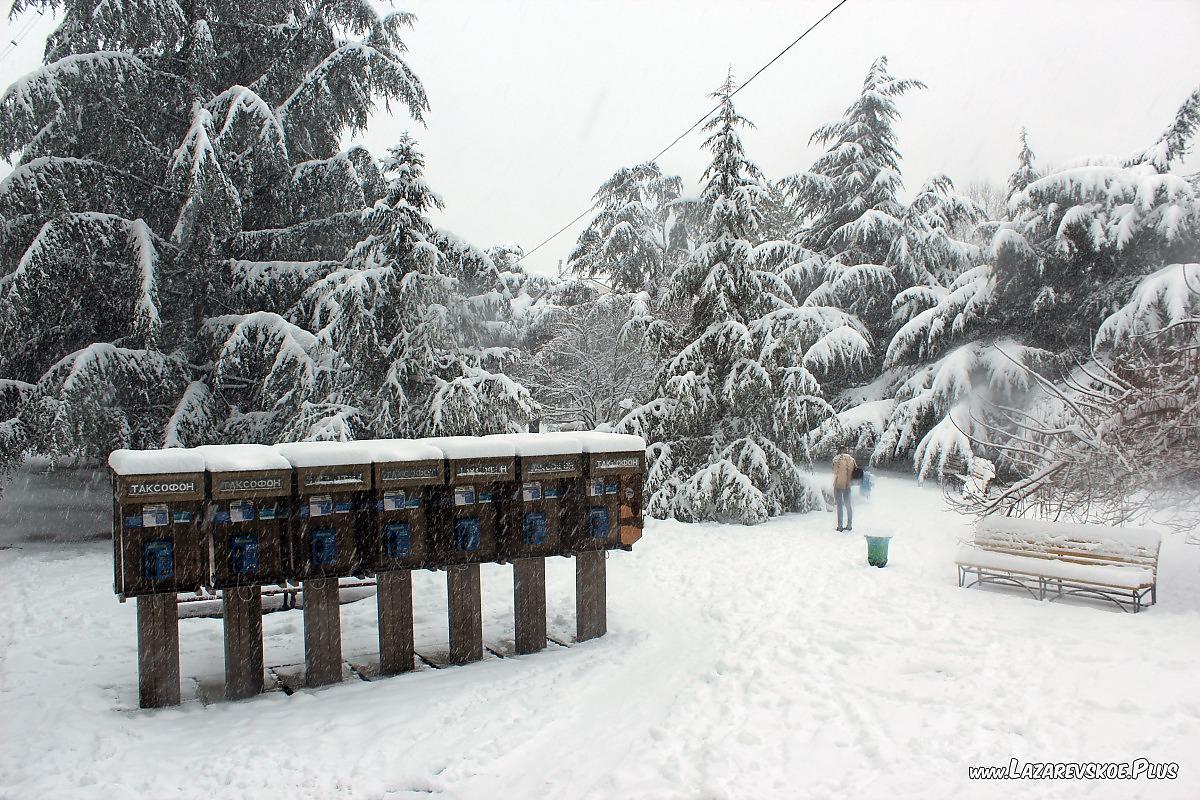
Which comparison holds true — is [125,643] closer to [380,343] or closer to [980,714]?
[380,343]

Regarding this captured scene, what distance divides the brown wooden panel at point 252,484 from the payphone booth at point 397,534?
0.64 meters

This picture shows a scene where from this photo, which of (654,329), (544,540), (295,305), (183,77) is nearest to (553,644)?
(544,540)

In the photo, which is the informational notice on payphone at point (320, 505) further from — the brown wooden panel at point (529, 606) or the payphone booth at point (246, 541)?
the brown wooden panel at point (529, 606)

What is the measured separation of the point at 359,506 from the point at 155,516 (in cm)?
133

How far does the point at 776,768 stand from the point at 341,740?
257 cm

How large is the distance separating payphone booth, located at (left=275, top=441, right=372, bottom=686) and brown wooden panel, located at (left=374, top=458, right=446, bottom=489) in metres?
0.10

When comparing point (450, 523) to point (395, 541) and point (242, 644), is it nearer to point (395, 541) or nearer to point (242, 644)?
point (395, 541)

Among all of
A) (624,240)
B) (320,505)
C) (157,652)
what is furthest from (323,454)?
(624,240)

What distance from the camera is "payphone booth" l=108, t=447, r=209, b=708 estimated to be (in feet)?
16.6

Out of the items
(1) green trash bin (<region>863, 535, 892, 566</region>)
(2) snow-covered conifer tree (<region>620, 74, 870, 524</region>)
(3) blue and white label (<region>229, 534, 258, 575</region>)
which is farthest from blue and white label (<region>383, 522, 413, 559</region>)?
(2) snow-covered conifer tree (<region>620, 74, 870, 524</region>)

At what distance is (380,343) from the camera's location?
11688mm

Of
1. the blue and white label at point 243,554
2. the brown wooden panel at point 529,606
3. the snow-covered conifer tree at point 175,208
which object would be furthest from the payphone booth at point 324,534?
the snow-covered conifer tree at point 175,208

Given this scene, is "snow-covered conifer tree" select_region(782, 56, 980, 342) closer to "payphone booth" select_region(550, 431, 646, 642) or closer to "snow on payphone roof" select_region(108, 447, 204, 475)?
"payphone booth" select_region(550, 431, 646, 642)

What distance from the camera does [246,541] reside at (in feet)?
17.7
